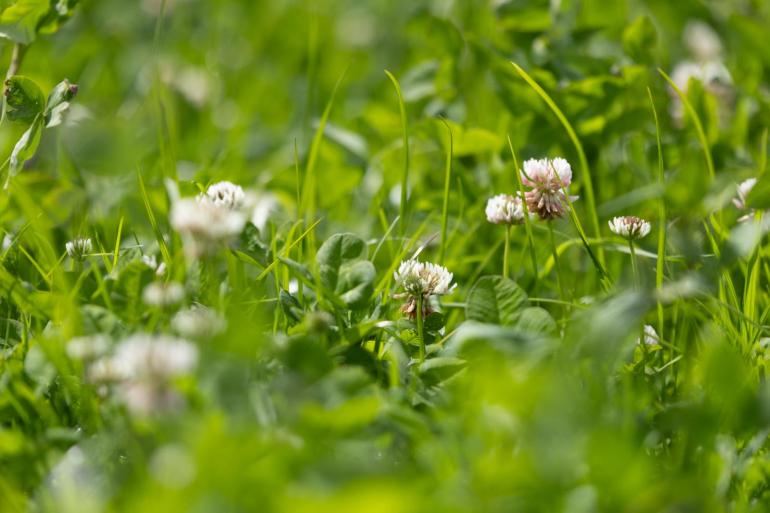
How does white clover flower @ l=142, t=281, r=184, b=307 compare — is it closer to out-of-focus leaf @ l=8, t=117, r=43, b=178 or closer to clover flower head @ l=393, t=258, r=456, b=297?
clover flower head @ l=393, t=258, r=456, b=297

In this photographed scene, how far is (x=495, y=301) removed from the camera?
1219 millimetres

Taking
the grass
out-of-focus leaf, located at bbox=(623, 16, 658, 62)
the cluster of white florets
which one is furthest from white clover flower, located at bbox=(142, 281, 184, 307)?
out-of-focus leaf, located at bbox=(623, 16, 658, 62)

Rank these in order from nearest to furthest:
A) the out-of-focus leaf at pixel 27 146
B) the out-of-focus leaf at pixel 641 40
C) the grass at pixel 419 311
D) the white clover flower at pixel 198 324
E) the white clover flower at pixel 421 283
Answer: the grass at pixel 419 311
the white clover flower at pixel 198 324
the white clover flower at pixel 421 283
the out-of-focus leaf at pixel 27 146
the out-of-focus leaf at pixel 641 40

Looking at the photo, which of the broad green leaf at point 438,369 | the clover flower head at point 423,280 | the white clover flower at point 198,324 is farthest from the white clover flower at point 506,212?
the white clover flower at point 198,324

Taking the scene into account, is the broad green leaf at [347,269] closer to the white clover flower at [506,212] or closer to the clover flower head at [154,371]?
the white clover flower at [506,212]

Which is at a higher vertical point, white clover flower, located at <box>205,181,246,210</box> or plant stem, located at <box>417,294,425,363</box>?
white clover flower, located at <box>205,181,246,210</box>

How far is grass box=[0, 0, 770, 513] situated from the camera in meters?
0.85

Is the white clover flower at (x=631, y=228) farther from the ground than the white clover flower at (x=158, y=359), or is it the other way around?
the white clover flower at (x=158, y=359)

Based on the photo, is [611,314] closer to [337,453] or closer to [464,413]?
[464,413]

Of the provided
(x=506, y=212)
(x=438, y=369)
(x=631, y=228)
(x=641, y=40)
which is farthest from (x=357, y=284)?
(x=641, y=40)

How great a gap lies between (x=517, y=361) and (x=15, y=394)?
571 millimetres

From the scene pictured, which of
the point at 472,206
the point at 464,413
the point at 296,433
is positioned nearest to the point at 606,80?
the point at 472,206

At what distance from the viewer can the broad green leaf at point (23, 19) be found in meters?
1.47

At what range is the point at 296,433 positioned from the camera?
911 millimetres
